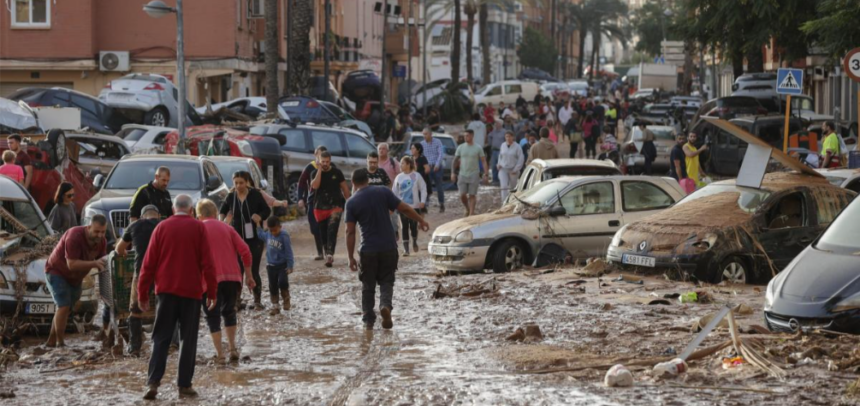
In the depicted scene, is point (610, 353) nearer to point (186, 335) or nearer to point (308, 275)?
point (186, 335)

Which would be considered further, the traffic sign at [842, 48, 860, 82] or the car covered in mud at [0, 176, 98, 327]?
the traffic sign at [842, 48, 860, 82]

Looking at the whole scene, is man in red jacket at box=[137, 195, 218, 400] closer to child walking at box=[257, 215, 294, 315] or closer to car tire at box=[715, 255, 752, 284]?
child walking at box=[257, 215, 294, 315]

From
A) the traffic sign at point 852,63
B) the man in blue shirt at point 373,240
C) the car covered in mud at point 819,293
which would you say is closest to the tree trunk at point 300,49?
the traffic sign at point 852,63

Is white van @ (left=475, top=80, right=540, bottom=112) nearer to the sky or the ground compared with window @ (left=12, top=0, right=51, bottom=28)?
nearer to the ground

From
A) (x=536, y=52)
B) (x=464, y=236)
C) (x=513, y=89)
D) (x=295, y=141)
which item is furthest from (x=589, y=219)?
(x=536, y=52)

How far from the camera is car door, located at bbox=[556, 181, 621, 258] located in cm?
1728

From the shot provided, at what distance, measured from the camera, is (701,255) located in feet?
48.2

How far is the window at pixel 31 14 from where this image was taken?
42.1 m

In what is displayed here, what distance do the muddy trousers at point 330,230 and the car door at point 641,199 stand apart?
3951 millimetres

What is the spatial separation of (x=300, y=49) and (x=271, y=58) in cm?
221

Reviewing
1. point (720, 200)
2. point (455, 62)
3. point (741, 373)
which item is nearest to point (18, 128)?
point (720, 200)

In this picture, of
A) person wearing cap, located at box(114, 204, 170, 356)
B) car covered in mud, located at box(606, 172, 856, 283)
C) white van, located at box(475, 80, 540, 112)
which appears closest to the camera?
person wearing cap, located at box(114, 204, 170, 356)

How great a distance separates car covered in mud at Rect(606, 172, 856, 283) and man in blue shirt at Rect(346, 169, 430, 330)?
3.68 meters

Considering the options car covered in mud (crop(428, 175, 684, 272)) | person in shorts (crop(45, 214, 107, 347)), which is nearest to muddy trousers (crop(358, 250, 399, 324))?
person in shorts (crop(45, 214, 107, 347))
